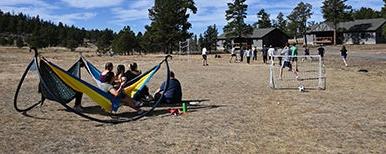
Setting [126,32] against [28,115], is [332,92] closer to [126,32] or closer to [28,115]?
[28,115]

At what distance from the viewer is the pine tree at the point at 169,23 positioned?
6431 cm

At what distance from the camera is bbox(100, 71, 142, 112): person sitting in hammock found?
10.7 m

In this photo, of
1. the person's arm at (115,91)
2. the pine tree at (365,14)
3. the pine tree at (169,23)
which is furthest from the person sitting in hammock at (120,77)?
the pine tree at (365,14)

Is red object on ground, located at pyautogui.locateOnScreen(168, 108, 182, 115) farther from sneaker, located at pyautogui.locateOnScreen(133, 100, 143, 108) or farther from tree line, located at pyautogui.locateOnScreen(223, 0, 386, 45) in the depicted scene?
tree line, located at pyautogui.locateOnScreen(223, 0, 386, 45)

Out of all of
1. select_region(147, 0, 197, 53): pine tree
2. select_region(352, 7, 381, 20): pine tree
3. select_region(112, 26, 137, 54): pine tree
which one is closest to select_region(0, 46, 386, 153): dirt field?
select_region(147, 0, 197, 53): pine tree

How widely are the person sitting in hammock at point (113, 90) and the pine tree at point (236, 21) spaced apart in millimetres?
62125

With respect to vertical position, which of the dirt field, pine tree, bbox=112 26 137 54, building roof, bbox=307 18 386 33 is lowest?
the dirt field

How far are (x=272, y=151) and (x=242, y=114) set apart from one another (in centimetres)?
355

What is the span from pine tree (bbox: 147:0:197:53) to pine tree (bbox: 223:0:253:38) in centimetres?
819

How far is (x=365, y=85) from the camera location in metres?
17.5

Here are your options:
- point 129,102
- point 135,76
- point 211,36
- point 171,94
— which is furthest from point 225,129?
point 211,36

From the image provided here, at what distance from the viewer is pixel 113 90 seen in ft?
35.4

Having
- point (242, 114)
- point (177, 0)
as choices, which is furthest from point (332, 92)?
point (177, 0)

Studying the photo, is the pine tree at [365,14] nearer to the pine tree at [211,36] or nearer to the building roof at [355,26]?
the building roof at [355,26]
